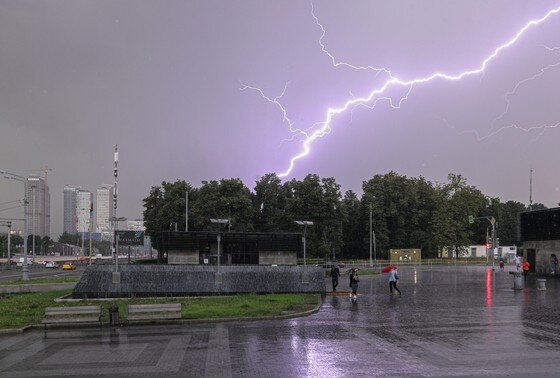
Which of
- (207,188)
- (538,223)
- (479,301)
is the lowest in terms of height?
(479,301)

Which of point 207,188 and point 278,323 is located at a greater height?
point 207,188

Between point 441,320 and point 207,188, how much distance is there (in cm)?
6238

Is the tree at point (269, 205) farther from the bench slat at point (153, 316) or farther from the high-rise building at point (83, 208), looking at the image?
the bench slat at point (153, 316)

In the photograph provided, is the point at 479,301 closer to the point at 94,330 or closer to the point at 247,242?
the point at 94,330

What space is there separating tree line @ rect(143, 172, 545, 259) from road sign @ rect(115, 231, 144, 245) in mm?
46476

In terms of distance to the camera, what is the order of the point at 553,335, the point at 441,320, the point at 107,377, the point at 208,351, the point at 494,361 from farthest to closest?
the point at 441,320 → the point at 553,335 → the point at 208,351 → the point at 494,361 → the point at 107,377

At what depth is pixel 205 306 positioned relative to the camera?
20.7m

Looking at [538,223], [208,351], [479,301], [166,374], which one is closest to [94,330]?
[208,351]

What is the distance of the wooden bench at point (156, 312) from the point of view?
56.6 ft

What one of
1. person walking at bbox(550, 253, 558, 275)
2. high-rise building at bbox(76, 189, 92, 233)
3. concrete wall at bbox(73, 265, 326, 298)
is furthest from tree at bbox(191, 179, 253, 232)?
high-rise building at bbox(76, 189, 92, 233)

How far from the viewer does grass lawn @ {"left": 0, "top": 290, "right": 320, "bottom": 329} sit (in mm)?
18141

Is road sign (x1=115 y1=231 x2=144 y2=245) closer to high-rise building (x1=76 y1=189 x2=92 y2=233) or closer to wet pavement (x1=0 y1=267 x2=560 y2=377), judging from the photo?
wet pavement (x1=0 y1=267 x2=560 y2=377)

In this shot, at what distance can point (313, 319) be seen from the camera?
18406 millimetres

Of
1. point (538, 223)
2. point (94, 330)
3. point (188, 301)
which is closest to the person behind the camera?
point (94, 330)
